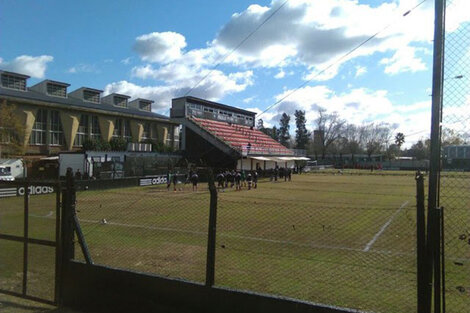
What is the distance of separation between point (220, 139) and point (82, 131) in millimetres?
18793

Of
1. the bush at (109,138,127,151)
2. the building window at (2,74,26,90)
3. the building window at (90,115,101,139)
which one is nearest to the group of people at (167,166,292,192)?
the bush at (109,138,127,151)

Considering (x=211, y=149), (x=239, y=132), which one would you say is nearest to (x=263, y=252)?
(x=211, y=149)

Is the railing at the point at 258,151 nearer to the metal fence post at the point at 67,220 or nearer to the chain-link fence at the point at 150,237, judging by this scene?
the chain-link fence at the point at 150,237

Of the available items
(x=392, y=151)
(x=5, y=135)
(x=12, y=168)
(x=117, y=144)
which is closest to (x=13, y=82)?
(x=5, y=135)

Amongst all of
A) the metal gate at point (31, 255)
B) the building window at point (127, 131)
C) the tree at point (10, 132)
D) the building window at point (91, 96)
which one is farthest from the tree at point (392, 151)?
the metal gate at point (31, 255)

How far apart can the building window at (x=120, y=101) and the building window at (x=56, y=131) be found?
14.4 meters

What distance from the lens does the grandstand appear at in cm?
5250

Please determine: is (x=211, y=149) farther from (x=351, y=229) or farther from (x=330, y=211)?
(x=351, y=229)

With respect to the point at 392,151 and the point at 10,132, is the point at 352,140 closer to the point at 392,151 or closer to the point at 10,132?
the point at 392,151

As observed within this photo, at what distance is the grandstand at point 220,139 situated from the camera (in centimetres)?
5250

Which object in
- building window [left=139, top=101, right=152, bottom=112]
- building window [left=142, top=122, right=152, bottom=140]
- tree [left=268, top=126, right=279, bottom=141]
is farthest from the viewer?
tree [left=268, top=126, right=279, bottom=141]

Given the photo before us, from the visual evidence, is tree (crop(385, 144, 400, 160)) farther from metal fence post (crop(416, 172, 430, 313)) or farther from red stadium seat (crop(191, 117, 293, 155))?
metal fence post (crop(416, 172, 430, 313))

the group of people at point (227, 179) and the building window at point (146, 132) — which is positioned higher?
the building window at point (146, 132)

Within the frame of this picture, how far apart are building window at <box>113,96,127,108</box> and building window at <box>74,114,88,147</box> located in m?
10.8
